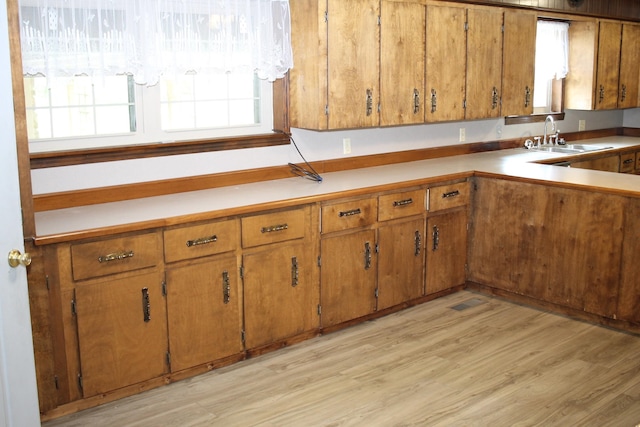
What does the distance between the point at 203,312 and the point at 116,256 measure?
0.54 meters

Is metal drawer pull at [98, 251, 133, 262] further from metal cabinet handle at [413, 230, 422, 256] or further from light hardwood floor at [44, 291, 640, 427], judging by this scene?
metal cabinet handle at [413, 230, 422, 256]

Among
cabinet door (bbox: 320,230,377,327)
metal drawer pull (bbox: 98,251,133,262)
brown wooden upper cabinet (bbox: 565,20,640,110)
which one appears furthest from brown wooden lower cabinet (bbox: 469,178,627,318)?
metal drawer pull (bbox: 98,251,133,262)

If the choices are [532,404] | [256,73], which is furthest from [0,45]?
[532,404]

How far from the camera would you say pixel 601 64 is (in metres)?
6.09

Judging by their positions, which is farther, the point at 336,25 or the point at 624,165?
the point at 624,165

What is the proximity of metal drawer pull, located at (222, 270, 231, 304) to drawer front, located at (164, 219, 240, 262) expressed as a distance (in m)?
0.12

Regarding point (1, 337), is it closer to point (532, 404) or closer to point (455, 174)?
point (532, 404)

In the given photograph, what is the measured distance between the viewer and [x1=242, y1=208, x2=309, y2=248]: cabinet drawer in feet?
11.4

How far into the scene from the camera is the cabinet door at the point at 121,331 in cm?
302

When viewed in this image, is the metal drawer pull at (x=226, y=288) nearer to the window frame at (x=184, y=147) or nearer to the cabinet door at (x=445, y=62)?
the window frame at (x=184, y=147)

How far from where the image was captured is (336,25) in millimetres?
4031

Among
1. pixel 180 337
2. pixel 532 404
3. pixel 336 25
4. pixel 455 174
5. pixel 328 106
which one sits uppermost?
pixel 336 25

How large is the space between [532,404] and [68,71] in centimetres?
261

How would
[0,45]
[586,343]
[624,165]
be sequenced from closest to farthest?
[0,45] < [586,343] < [624,165]
